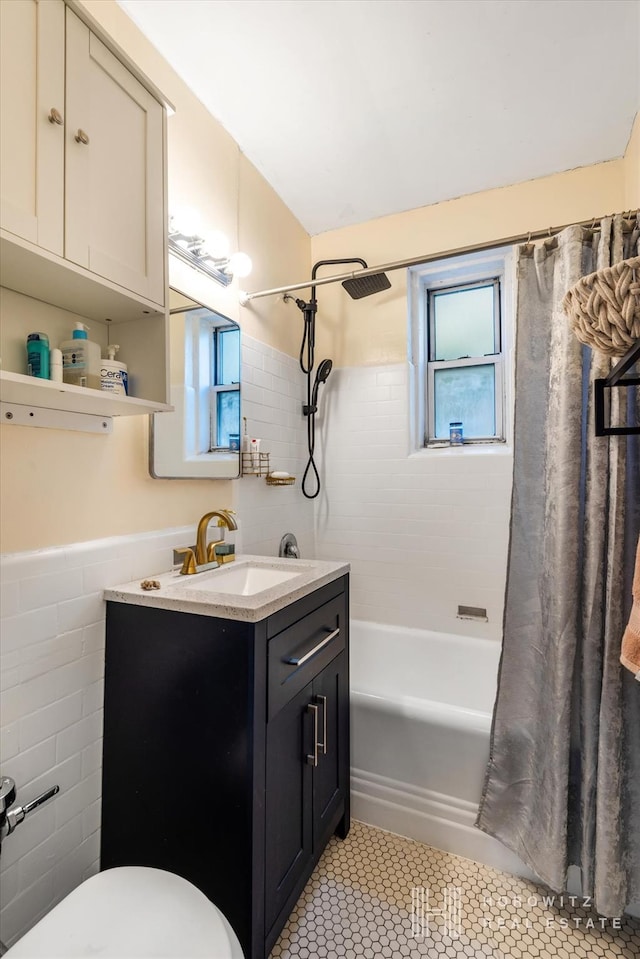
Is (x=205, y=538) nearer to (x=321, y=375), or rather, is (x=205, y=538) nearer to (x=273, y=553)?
(x=273, y=553)

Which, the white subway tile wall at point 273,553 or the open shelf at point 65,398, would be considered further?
the white subway tile wall at point 273,553

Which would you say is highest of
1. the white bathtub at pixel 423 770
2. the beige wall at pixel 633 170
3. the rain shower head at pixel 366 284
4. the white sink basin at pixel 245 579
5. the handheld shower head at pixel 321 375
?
the beige wall at pixel 633 170

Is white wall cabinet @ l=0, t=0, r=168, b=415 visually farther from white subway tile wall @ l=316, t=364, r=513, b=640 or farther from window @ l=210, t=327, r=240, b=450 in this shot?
white subway tile wall @ l=316, t=364, r=513, b=640

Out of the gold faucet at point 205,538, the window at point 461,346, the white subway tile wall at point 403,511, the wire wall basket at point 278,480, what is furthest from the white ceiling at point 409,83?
the gold faucet at point 205,538

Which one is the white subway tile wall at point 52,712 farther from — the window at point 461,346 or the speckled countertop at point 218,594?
the window at point 461,346

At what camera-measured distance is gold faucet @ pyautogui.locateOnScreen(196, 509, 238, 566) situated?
1.48m

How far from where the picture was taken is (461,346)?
241cm

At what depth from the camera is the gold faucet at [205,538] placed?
1482 mm

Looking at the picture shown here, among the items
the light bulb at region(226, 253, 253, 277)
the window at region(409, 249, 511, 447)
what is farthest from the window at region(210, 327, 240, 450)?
the window at region(409, 249, 511, 447)

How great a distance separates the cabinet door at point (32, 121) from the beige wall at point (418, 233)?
167cm

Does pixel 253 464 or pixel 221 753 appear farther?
pixel 253 464

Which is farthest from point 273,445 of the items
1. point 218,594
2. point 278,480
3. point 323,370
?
point 218,594

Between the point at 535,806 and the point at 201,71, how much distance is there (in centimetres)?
264

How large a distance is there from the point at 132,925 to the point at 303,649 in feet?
2.03
